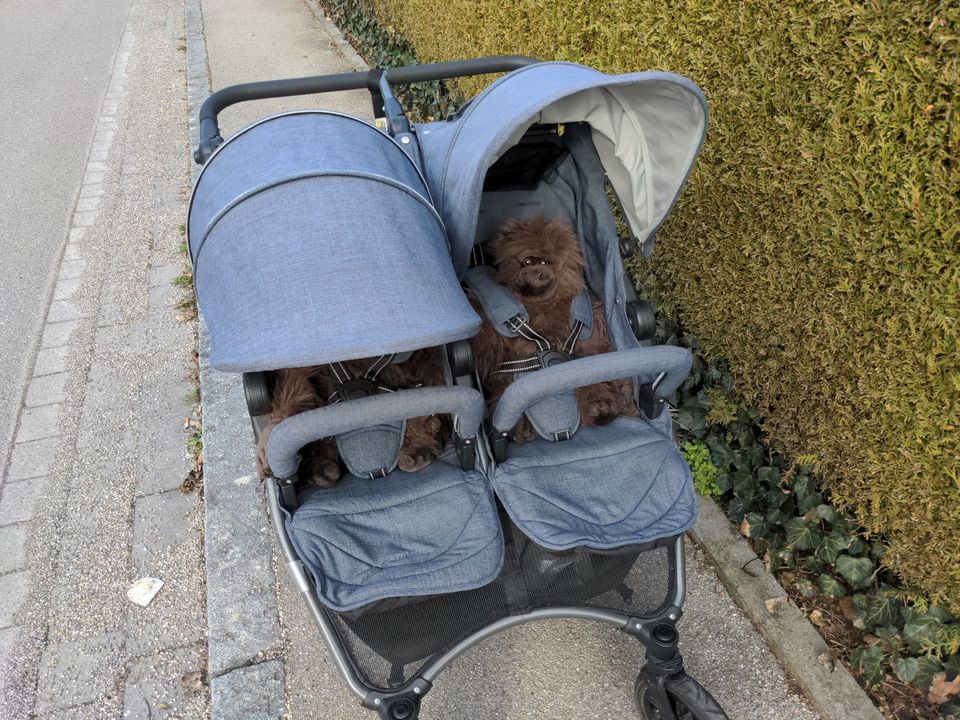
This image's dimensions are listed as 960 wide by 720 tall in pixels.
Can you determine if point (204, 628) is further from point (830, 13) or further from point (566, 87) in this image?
point (830, 13)

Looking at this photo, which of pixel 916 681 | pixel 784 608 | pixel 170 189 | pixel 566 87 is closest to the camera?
pixel 566 87

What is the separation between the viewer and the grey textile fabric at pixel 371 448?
6.81 ft

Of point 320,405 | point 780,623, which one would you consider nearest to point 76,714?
point 320,405

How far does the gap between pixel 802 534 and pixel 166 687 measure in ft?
8.13

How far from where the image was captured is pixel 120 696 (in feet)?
8.02

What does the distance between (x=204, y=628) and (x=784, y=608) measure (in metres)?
2.24

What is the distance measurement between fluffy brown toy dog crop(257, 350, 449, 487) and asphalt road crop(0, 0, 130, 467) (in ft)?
7.18

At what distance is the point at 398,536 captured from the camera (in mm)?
1942

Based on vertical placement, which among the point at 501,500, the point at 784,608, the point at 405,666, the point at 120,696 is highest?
the point at 501,500

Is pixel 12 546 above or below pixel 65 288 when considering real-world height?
below

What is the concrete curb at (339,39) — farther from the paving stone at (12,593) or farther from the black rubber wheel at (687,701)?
the black rubber wheel at (687,701)

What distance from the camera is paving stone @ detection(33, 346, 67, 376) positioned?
3.94m

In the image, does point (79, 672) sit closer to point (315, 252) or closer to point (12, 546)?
point (12, 546)

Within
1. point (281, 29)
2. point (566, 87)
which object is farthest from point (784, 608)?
point (281, 29)
